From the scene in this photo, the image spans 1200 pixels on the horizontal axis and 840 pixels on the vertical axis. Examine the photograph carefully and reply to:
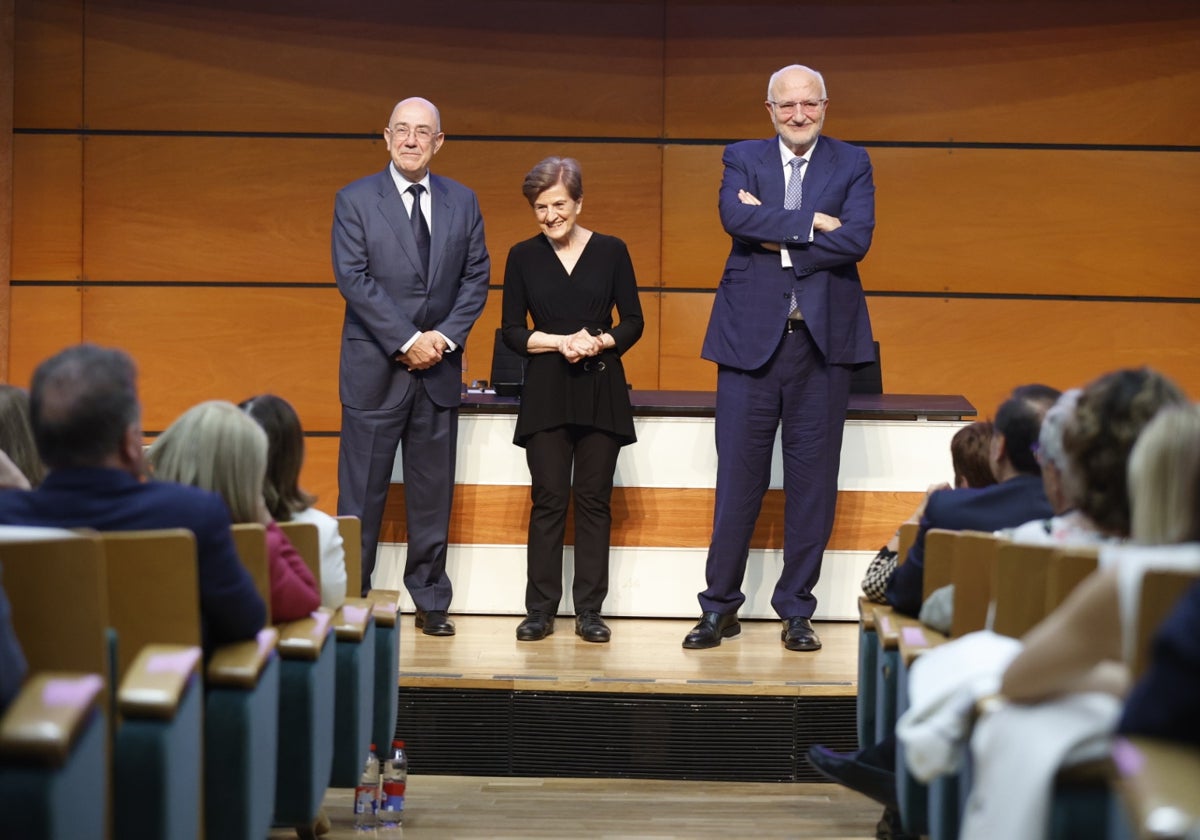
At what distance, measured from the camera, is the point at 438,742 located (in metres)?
3.89

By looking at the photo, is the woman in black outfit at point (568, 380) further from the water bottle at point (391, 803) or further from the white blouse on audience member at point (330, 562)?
the white blouse on audience member at point (330, 562)

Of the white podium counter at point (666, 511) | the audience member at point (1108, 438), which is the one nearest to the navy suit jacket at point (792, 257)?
the white podium counter at point (666, 511)

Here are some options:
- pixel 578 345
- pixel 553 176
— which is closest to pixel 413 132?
pixel 553 176

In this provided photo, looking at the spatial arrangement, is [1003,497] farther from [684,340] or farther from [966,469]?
[684,340]

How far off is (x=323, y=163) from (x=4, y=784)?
491 cm

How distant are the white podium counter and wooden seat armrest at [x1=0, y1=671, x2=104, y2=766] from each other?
Answer: 302 centimetres

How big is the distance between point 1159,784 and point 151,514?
1.43 m

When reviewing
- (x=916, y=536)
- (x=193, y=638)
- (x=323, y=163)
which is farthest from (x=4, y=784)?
(x=323, y=163)

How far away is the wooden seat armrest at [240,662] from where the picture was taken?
2143 mm

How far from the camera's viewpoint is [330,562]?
2914 mm

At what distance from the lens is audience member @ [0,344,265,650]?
207 cm

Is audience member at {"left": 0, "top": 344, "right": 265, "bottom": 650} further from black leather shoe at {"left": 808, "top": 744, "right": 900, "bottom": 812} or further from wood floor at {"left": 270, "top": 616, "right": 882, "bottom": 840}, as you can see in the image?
black leather shoe at {"left": 808, "top": 744, "right": 900, "bottom": 812}

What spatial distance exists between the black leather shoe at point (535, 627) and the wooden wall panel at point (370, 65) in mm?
2580

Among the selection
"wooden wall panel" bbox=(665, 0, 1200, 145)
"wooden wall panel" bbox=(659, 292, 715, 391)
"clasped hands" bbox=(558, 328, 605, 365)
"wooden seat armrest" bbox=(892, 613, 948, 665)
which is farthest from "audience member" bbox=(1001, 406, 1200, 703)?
"wooden wall panel" bbox=(665, 0, 1200, 145)
